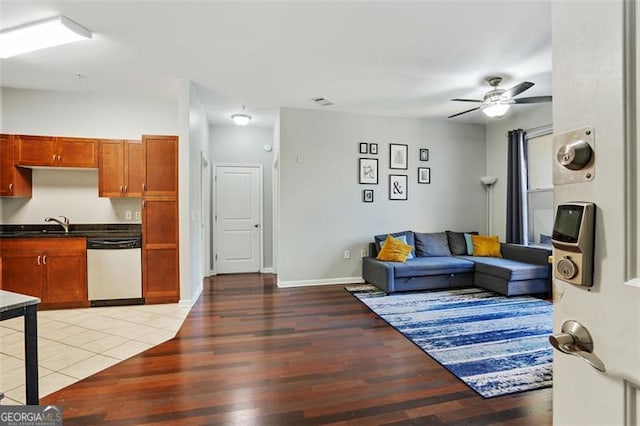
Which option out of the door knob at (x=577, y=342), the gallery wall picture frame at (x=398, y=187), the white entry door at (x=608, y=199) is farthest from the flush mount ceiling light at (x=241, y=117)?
the door knob at (x=577, y=342)

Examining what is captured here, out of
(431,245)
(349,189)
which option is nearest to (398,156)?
(349,189)

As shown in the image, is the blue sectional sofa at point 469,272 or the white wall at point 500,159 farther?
the white wall at point 500,159

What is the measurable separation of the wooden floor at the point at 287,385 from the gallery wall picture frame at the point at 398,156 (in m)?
2.86

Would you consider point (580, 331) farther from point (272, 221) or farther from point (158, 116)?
point (272, 221)

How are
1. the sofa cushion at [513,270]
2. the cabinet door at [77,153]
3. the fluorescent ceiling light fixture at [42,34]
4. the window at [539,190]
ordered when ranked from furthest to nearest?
the window at [539,190] < the sofa cushion at [513,270] < the cabinet door at [77,153] < the fluorescent ceiling light fixture at [42,34]

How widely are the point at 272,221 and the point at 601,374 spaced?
5.72m

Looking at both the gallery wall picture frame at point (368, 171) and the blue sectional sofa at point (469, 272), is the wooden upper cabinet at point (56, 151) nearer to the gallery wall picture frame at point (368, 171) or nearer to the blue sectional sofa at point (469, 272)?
the gallery wall picture frame at point (368, 171)

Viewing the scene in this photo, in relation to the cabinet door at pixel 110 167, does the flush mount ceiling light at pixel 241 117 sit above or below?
above

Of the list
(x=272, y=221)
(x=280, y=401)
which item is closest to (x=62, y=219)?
(x=272, y=221)

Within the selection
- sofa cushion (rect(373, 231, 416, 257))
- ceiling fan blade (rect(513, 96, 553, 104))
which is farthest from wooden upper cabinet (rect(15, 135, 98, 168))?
ceiling fan blade (rect(513, 96, 553, 104))

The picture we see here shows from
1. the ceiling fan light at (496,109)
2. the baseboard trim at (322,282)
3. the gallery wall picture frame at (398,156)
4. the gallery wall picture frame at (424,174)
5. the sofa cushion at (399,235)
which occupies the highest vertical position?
the ceiling fan light at (496,109)

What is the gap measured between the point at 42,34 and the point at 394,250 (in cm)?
438

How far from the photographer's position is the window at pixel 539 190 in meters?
4.73

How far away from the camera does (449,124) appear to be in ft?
→ 18.3
